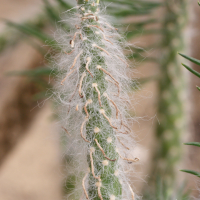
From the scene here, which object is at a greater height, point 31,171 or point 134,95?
point 134,95

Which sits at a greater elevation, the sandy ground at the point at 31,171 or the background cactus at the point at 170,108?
the background cactus at the point at 170,108

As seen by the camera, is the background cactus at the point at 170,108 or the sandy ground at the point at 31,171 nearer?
the background cactus at the point at 170,108

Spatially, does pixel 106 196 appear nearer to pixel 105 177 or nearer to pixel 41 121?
pixel 105 177

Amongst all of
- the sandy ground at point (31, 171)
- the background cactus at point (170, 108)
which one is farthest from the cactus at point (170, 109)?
the sandy ground at point (31, 171)

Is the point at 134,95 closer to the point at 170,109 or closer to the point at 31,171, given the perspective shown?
the point at 170,109

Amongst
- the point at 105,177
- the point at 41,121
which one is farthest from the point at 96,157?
the point at 41,121

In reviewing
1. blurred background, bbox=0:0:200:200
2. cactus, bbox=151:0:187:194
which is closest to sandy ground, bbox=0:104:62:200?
blurred background, bbox=0:0:200:200

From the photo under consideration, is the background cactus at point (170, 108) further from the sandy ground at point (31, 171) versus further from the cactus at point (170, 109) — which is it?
the sandy ground at point (31, 171)

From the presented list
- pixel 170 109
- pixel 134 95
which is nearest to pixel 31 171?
pixel 134 95

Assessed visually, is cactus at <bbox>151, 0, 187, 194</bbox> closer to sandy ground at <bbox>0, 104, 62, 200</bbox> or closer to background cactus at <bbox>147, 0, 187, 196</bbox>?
background cactus at <bbox>147, 0, 187, 196</bbox>
